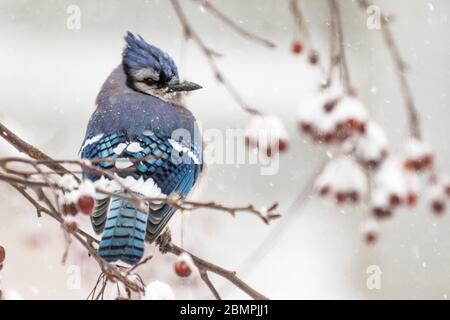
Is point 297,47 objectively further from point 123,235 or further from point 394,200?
point 123,235

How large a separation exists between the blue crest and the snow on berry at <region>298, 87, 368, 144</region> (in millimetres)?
1338

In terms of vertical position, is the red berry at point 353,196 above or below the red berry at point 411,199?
above

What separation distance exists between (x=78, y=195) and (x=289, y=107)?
181 inches

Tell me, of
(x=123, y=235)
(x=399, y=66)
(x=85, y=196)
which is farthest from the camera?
(x=123, y=235)

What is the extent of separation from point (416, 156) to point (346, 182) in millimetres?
169

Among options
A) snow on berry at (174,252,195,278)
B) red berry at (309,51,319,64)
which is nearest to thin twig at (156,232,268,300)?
snow on berry at (174,252,195,278)

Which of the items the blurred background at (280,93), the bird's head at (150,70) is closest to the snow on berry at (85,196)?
the bird's head at (150,70)

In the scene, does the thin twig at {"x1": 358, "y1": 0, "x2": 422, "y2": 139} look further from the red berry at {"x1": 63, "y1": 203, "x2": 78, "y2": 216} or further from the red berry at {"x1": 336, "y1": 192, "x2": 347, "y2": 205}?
the red berry at {"x1": 63, "y1": 203, "x2": 78, "y2": 216}

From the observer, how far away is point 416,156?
1673 mm

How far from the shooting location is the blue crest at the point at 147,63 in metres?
3.00

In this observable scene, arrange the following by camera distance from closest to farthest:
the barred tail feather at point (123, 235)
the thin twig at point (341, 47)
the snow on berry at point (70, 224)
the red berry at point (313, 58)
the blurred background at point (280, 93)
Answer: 1. the thin twig at point (341, 47)
2. the snow on berry at point (70, 224)
3. the red berry at point (313, 58)
4. the barred tail feather at point (123, 235)
5. the blurred background at point (280, 93)

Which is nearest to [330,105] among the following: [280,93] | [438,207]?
[438,207]

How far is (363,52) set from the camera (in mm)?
6352

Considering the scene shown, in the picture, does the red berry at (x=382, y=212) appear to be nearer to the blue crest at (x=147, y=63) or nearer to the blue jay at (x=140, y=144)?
the blue jay at (x=140, y=144)
